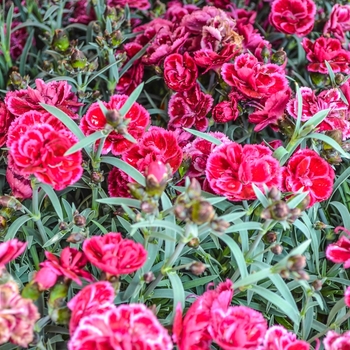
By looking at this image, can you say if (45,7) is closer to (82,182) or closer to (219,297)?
(82,182)

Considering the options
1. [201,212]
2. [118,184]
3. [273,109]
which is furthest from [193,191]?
[273,109]

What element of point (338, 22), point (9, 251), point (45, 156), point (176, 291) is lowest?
point (176, 291)

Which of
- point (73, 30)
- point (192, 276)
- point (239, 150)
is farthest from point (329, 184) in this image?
point (73, 30)

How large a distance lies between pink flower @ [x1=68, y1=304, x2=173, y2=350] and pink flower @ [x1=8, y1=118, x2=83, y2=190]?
30cm

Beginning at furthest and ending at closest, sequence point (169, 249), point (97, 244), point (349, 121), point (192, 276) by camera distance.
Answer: point (349, 121), point (192, 276), point (169, 249), point (97, 244)

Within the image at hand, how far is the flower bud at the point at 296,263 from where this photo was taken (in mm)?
850

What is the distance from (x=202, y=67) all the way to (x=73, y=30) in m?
0.65

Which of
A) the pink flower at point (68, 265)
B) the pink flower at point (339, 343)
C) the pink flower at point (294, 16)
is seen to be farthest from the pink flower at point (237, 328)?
the pink flower at point (294, 16)

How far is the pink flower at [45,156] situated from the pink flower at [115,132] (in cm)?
16

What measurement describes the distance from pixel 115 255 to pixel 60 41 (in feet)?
2.79

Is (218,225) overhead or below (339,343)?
overhead

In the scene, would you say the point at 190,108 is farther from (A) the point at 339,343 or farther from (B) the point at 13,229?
(A) the point at 339,343

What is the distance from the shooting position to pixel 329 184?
3.68ft

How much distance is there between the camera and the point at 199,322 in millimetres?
870
